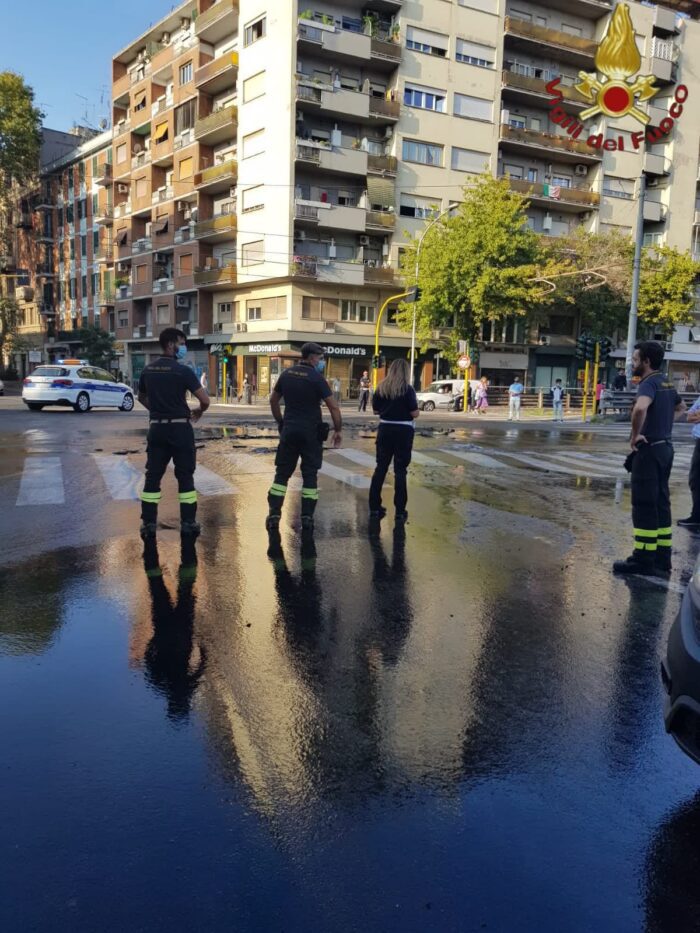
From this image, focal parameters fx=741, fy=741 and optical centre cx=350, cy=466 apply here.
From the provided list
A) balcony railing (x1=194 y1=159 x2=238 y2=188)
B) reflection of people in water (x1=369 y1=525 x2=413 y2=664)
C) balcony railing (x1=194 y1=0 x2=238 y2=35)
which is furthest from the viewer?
balcony railing (x1=194 y1=159 x2=238 y2=188)

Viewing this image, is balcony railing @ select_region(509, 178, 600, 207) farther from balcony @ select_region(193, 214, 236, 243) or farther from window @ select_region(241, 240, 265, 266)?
balcony @ select_region(193, 214, 236, 243)

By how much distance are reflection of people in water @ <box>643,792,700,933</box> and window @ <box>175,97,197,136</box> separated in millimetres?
50119

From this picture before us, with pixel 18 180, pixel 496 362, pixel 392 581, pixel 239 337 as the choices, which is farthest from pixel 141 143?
pixel 392 581

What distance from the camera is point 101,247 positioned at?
58469 mm

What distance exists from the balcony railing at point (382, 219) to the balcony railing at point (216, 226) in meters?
7.88

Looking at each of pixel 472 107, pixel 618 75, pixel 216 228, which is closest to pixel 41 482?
pixel 216 228

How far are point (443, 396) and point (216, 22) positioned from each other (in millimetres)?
25873

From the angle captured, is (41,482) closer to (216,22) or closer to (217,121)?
(217,121)

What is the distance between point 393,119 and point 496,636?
42715 mm

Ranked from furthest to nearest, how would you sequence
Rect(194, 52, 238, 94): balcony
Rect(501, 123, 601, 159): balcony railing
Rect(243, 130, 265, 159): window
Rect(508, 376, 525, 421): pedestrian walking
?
Rect(501, 123, 601, 159): balcony railing, Rect(194, 52, 238, 94): balcony, Rect(243, 130, 265, 159): window, Rect(508, 376, 525, 421): pedestrian walking

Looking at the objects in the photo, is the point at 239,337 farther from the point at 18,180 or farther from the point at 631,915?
the point at 631,915

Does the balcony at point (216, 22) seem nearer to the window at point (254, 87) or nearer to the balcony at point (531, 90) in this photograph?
the window at point (254, 87)

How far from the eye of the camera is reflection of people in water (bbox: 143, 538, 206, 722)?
12.3 feet

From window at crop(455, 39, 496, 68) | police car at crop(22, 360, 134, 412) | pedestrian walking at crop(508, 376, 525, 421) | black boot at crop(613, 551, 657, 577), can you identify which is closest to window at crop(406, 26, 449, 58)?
window at crop(455, 39, 496, 68)
